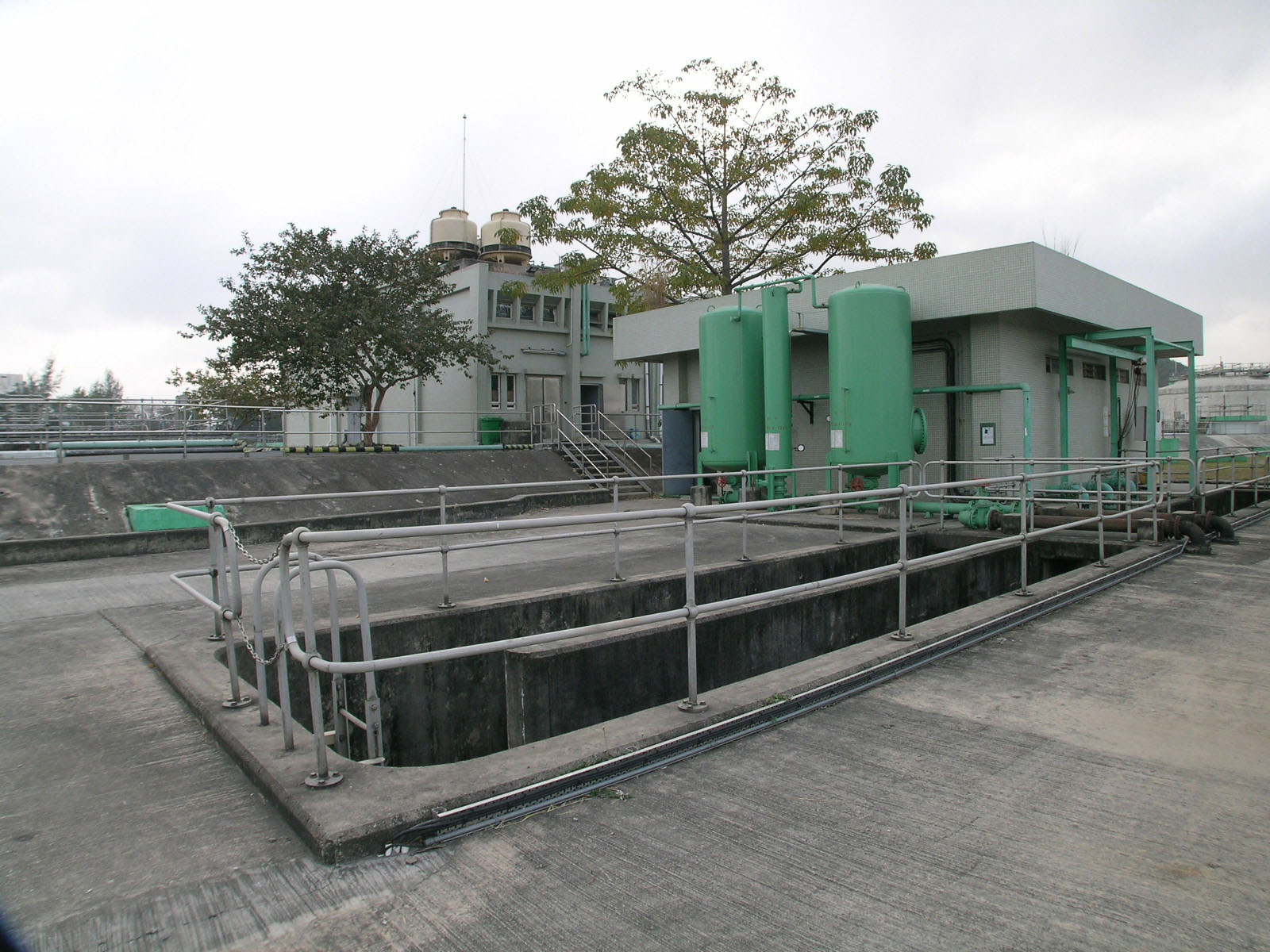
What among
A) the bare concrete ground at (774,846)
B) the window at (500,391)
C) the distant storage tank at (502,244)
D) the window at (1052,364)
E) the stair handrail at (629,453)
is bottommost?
the bare concrete ground at (774,846)

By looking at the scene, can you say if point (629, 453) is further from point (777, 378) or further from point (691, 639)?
point (691, 639)

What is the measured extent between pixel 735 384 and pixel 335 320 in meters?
13.1

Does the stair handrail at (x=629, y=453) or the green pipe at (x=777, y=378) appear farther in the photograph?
the stair handrail at (x=629, y=453)

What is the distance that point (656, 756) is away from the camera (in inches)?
148

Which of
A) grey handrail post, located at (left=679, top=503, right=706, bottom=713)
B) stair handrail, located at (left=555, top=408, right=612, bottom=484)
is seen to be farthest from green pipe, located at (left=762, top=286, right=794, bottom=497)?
grey handrail post, located at (left=679, top=503, right=706, bottom=713)

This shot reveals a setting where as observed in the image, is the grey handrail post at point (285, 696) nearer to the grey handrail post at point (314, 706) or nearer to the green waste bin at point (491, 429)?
the grey handrail post at point (314, 706)

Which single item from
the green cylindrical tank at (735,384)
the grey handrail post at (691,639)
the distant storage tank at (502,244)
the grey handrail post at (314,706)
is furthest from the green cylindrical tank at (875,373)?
the distant storage tank at (502,244)

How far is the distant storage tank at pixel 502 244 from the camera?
3312 centimetres

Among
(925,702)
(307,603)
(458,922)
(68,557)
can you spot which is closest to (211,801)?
(307,603)

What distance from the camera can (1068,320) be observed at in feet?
50.4

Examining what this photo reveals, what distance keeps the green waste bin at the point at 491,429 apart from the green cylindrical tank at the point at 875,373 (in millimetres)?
15696

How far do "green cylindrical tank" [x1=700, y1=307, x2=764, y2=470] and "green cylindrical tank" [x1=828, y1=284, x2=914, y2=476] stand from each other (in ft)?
8.38

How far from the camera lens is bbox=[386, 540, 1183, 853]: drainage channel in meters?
3.10

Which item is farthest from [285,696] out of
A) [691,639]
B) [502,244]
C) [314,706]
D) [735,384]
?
[502,244]
